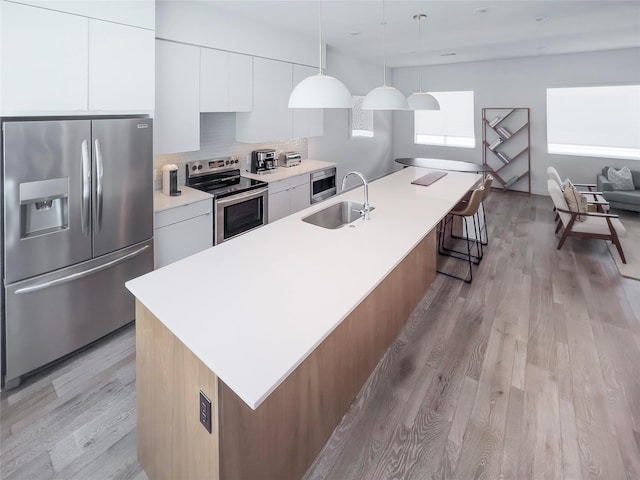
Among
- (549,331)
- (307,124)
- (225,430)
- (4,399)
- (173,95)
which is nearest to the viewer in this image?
(225,430)

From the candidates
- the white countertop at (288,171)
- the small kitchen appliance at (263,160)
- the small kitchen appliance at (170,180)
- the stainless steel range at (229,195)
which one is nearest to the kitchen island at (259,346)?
the stainless steel range at (229,195)

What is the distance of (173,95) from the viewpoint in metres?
3.39

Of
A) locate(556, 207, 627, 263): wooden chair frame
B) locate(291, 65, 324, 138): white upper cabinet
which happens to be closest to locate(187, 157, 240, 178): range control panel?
locate(291, 65, 324, 138): white upper cabinet

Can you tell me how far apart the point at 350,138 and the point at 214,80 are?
3.98 meters

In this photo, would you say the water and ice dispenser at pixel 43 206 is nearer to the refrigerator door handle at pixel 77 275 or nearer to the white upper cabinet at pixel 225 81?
the refrigerator door handle at pixel 77 275

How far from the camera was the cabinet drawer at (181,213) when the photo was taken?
3211 millimetres

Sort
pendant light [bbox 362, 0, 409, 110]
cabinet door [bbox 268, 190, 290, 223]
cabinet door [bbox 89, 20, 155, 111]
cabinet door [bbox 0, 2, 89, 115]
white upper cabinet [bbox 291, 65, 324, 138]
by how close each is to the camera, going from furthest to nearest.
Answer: white upper cabinet [bbox 291, 65, 324, 138], cabinet door [bbox 268, 190, 290, 223], pendant light [bbox 362, 0, 409, 110], cabinet door [bbox 89, 20, 155, 111], cabinet door [bbox 0, 2, 89, 115]

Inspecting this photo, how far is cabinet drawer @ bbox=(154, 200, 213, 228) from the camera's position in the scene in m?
3.21

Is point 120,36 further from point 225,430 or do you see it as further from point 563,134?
point 563,134

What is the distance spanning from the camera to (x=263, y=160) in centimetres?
488

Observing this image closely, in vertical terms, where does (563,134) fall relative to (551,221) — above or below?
above

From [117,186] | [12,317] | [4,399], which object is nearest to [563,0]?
[117,186]

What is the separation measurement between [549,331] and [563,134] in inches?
239

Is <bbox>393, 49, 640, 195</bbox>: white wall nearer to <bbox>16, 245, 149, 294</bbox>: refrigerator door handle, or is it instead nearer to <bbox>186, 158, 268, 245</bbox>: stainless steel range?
<bbox>186, 158, 268, 245</bbox>: stainless steel range
